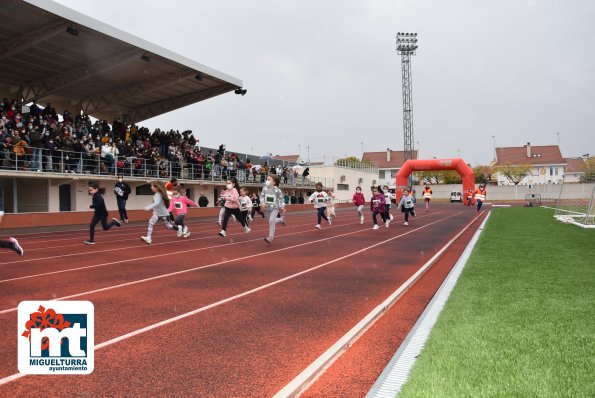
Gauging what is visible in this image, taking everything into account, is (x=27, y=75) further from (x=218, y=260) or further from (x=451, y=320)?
→ (x=451, y=320)

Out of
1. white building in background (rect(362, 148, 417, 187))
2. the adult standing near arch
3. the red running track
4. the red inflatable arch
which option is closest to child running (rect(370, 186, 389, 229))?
the red running track

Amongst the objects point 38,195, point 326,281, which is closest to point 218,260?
point 326,281

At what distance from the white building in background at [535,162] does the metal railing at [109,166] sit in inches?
2839

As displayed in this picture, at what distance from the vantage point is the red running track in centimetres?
370

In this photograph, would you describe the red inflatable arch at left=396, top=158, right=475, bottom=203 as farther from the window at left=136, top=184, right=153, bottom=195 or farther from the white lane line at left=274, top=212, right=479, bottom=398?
the white lane line at left=274, top=212, right=479, bottom=398

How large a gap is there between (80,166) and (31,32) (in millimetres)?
6629

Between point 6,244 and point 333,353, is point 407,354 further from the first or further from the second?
point 6,244

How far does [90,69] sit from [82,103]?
25.3 ft

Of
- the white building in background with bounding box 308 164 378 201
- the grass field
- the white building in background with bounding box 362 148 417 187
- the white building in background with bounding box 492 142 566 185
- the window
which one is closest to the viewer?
the grass field

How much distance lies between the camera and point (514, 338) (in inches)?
168

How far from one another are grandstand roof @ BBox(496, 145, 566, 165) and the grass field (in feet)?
315

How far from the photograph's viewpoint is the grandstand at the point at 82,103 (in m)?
21.2

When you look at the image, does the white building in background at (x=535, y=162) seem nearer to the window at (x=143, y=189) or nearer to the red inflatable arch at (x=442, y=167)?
the red inflatable arch at (x=442, y=167)

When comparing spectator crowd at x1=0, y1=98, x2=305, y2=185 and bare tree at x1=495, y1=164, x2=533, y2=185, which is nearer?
spectator crowd at x1=0, y1=98, x2=305, y2=185
